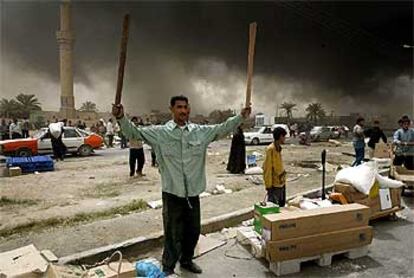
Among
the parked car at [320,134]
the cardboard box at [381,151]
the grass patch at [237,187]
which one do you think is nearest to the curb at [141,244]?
the grass patch at [237,187]

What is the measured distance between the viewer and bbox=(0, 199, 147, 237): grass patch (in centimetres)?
600

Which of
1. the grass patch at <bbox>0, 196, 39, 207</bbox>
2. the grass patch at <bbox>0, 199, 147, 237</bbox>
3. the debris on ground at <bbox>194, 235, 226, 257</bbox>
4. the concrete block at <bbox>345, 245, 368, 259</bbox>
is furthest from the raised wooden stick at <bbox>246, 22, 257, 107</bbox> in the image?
the grass patch at <bbox>0, 196, 39, 207</bbox>

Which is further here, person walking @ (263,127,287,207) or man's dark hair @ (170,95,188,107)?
person walking @ (263,127,287,207)

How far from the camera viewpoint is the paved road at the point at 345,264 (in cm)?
419

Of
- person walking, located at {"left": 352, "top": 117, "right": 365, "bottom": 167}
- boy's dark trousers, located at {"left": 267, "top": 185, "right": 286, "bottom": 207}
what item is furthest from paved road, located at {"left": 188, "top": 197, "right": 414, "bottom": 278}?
person walking, located at {"left": 352, "top": 117, "right": 365, "bottom": 167}

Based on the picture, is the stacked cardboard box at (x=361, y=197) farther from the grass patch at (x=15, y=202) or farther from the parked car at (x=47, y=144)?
the parked car at (x=47, y=144)

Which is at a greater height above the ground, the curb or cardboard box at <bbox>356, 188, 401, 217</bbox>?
cardboard box at <bbox>356, 188, 401, 217</bbox>

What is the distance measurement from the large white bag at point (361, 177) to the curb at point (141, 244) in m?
1.68

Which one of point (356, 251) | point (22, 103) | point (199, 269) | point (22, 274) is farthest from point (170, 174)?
point (22, 103)

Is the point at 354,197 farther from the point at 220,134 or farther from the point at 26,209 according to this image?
the point at 26,209

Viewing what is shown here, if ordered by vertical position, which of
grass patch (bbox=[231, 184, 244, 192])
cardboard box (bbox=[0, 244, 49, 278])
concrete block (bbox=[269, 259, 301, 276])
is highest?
cardboard box (bbox=[0, 244, 49, 278])

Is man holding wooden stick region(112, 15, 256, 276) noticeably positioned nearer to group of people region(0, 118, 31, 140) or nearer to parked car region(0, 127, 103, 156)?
parked car region(0, 127, 103, 156)


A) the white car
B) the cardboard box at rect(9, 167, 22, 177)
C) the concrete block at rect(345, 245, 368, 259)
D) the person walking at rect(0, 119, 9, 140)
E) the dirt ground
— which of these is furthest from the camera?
the white car

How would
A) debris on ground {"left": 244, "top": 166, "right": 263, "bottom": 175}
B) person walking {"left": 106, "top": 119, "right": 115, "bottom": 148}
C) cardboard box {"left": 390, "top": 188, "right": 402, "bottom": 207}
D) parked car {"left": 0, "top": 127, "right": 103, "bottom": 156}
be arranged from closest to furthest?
cardboard box {"left": 390, "top": 188, "right": 402, "bottom": 207} < debris on ground {"left": 244, "top": 166, "right": 263, "bottom": 175} < parked car {"left": 0, "top": 127, "right": 103, "bottom": 156} < person walking {"left": 106, "top": 119, "right": 115, "bottom": 148}
